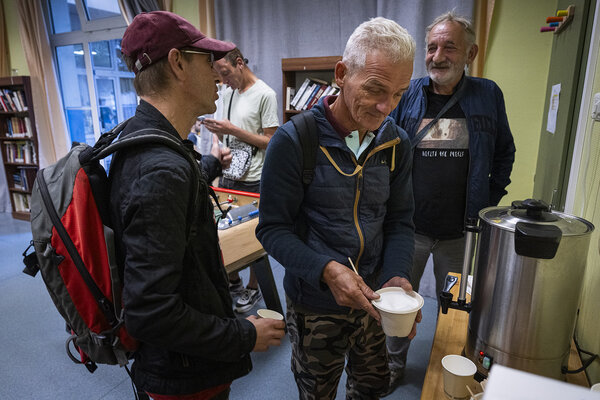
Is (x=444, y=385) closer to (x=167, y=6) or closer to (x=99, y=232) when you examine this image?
(x=99, y=232)

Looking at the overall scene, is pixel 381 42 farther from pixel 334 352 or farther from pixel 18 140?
pixel 18 140

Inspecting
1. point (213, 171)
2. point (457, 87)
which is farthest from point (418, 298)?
point (457, 87)

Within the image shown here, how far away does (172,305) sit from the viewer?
Answer: 771 mm

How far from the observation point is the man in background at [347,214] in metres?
1.01

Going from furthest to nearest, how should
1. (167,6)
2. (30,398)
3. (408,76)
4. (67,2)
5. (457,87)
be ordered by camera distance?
(67,2) < (167,6) < (30,398) < (457,87) < (408,76)

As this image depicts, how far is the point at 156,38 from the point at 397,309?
894mm

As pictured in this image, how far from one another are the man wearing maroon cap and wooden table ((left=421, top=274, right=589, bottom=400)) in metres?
0.41

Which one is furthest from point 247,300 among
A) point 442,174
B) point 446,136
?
point 446,136

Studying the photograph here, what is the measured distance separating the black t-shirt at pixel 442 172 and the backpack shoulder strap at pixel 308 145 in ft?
3.23

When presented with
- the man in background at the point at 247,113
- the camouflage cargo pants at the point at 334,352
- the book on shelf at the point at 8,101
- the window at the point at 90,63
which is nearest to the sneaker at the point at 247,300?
the man in background at the point at 247,113

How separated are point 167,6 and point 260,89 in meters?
2.22

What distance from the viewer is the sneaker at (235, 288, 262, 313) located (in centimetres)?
289

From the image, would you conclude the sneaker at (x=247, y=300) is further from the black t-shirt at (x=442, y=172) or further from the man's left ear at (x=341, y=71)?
the man's left ear at (x=341, y=71)

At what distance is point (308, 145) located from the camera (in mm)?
1085
